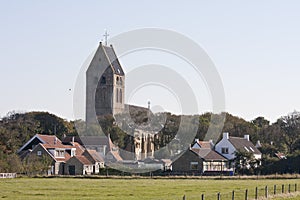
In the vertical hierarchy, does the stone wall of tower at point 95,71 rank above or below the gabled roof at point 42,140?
above

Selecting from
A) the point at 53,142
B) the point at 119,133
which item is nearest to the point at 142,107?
the point at 119,133

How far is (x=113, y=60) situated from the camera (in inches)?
5472

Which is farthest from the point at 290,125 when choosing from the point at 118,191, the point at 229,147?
the point at 118,191

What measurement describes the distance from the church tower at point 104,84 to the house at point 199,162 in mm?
46071

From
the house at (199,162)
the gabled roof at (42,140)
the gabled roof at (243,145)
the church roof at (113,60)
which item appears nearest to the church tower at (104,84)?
the church roof at (113,60)

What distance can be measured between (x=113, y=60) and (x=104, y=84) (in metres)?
5.66

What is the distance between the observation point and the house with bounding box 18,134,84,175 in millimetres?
87188

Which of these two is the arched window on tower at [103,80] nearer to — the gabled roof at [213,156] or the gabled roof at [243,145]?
the gabled roof at [243,145]

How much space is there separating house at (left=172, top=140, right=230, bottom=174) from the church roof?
170ft

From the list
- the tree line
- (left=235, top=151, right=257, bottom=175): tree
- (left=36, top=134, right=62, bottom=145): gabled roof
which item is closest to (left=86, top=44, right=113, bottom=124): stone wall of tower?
the tree line

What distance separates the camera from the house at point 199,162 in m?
85.6

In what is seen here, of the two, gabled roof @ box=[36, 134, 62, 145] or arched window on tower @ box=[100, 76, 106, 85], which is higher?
arched window on tower @ box=[100, 76, 106, 85]

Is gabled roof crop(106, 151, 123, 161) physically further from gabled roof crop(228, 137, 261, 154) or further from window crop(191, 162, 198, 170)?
window crop(191, 162, 198, 170)

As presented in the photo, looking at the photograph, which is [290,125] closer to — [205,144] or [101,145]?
[205,144]
